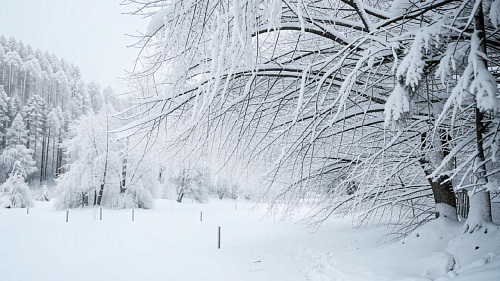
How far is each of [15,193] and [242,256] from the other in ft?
98.1

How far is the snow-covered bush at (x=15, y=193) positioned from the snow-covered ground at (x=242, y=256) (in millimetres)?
16843

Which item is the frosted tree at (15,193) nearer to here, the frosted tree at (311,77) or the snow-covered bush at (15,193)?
the snow-covered bush at (15,193)

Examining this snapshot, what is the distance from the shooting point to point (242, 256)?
8.94m

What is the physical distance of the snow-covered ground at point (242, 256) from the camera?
4027 millimetres

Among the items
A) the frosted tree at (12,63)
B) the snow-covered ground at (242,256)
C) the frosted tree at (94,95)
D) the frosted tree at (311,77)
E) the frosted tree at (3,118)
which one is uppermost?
the frosted tree at (12,63)

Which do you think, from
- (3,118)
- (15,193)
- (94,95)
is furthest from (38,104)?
(15,193)

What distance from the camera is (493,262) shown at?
304 centimetres

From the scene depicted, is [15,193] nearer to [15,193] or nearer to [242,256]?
[15,193]

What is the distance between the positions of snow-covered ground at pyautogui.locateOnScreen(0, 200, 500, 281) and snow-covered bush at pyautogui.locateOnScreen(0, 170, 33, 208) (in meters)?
16.8

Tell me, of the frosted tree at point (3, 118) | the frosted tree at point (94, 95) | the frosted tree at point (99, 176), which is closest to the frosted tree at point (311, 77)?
the frosted tree at point (99, 176)

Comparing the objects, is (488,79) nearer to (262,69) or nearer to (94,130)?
(262,69)

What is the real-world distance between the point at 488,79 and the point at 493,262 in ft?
6.54

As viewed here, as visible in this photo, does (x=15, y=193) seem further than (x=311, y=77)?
Yes

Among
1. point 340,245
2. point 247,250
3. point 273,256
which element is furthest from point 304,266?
point 247,250
